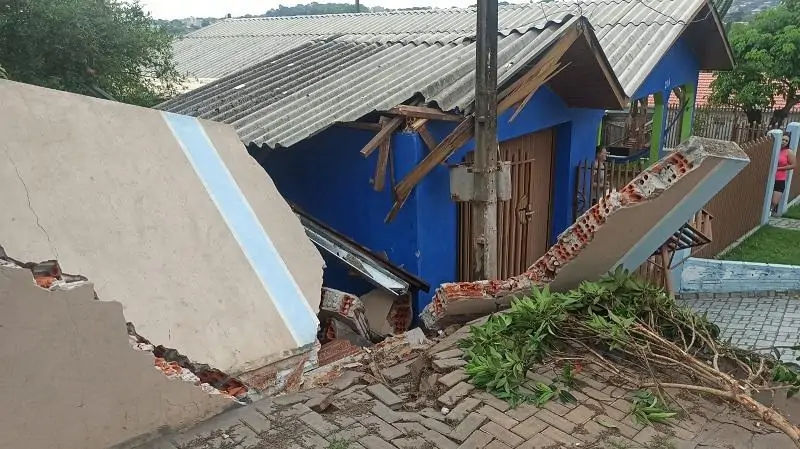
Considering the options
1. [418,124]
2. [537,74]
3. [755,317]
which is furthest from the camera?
[755,317]

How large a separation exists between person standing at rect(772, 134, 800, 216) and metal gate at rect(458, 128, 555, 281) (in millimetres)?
5689

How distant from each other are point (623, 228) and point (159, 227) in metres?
3.50

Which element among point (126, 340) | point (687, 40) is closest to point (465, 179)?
point (126, 340)

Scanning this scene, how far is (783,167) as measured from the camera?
11.5m

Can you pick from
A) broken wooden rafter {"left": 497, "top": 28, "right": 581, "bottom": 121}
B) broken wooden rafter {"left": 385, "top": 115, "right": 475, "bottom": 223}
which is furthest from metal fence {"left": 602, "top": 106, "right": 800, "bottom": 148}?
broken wooden rafter {"left": 385, "top": 115, "right": 475, "bottom": 223}

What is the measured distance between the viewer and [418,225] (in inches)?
249

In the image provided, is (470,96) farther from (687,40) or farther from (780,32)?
(780,32)

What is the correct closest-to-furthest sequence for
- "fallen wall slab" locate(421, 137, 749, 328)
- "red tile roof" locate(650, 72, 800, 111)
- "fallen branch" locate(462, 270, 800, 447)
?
1. "fallen branch" locate(462, 270, 800, 447)
2. "fallen wall slab" locate(421, 137, 749, 328)
3. "red tile roof" locate(650, 72, 800, 111)

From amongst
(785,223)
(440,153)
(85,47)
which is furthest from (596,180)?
(85,47)

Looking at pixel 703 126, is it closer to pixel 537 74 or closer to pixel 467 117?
pixel 537 74

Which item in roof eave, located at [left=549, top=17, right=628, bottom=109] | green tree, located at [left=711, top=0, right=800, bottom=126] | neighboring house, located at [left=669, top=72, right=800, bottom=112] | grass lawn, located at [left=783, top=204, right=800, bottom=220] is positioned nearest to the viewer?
roof eave, located at [left=549, top=17, right=628, bottom=109]

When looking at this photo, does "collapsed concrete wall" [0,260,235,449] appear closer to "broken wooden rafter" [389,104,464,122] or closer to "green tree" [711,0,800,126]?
"broken wooden rafter" [389,104,464,122]

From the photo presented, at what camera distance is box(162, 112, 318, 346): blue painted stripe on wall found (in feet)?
13.2

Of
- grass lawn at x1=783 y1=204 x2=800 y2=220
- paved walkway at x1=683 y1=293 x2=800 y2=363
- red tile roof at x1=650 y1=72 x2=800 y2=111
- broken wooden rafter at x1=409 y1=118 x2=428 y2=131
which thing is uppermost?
broken wooden rafter at x1=409 y1=118 x2=428 y2=131
